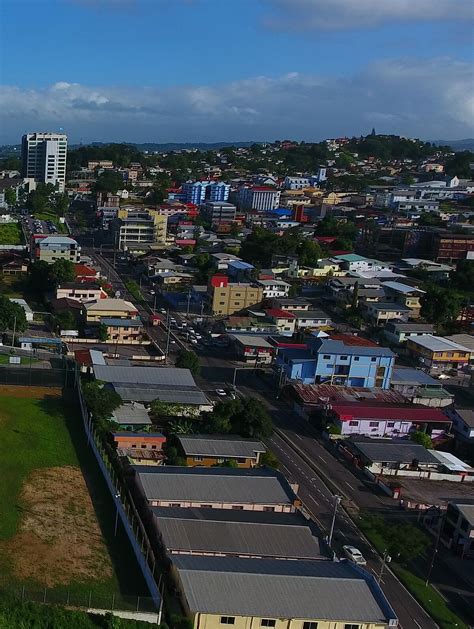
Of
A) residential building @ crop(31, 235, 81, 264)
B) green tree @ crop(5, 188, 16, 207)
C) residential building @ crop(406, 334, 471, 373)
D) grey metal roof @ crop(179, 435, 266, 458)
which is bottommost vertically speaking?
grey metal roof @ crop(179, 435, 266, 458)

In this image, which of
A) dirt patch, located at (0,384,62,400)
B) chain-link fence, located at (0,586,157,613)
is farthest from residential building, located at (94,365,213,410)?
chain-link fence, located at (0,586,157,613)

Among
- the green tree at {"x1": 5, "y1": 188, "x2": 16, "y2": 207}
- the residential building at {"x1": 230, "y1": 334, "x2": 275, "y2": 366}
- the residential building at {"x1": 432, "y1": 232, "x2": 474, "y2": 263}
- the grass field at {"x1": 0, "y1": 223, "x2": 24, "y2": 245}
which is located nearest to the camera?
the residential building at {"x1": 230, "y1": 334, "x2": 275, "y2": 366}

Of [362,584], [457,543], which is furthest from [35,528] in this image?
[457,543]

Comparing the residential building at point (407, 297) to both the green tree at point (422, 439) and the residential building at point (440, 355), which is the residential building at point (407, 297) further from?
the green tree at point (422, 439)

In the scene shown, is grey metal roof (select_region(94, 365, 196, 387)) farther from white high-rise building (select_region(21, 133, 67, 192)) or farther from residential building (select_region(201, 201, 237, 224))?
white high-rise building (select_region(21, 133, 67, 192))

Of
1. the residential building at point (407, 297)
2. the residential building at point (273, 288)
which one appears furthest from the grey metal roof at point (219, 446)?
the residential building at point (407, 297)

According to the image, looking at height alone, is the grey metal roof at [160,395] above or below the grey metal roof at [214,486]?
above
